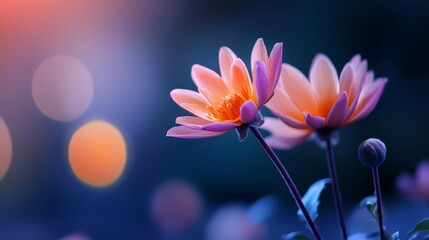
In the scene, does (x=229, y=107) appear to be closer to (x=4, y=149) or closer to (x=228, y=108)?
(x=228, y=108)

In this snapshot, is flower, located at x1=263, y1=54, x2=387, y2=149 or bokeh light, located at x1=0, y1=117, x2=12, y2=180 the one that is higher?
bokeh light, located at x1=0, y1=117, x2=12, y2=180

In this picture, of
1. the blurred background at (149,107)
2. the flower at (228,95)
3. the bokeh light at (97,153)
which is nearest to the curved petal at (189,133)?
the flower at (228,95)

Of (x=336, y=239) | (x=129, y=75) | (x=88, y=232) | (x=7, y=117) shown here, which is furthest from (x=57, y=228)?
(x=336, y=239)

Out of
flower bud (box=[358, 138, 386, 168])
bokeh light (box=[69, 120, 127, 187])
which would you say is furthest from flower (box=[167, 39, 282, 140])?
bokeh light (box=[69, 120, 127, 187])

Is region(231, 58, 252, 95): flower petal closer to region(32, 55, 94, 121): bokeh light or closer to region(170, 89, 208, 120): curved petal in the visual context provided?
region(170, 89, 208, 120): curved petal

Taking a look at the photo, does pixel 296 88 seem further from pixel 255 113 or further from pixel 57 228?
pixel 57 228

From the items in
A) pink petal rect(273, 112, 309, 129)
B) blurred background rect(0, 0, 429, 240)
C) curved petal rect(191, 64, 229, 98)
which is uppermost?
blurred background rect(0, 0, 429, 240)
